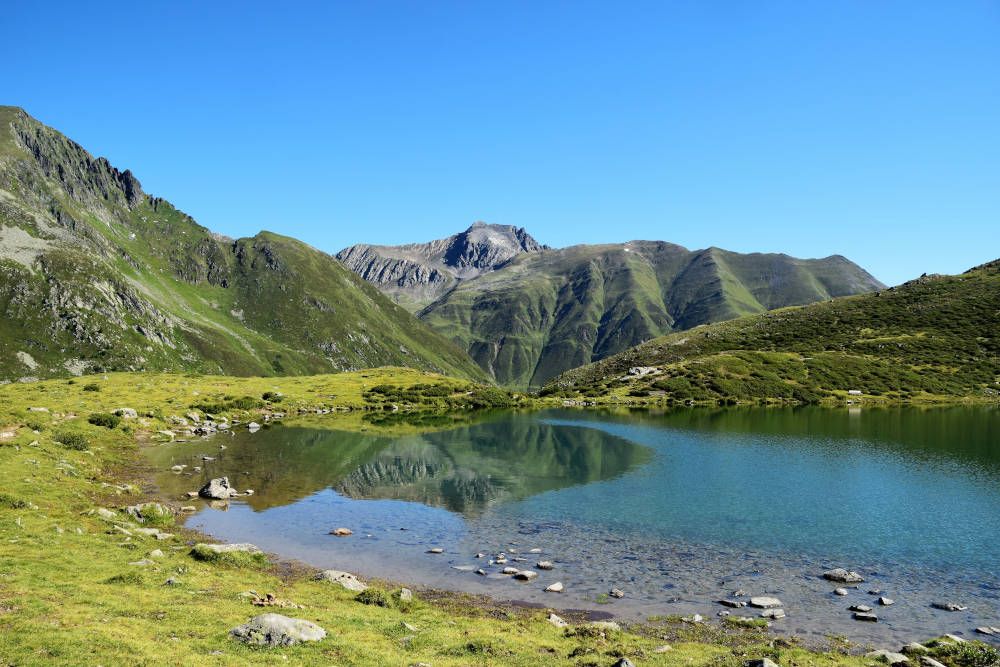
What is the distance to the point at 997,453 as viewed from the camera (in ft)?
255

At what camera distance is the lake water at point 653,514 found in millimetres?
32719

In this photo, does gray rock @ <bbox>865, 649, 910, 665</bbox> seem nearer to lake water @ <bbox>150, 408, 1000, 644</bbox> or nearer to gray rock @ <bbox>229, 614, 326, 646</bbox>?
lake water @ <bbox>150, 408, 1000, 644</bbox>

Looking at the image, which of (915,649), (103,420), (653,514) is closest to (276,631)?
(915,649)

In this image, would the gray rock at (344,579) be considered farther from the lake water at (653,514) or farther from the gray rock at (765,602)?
the gray rock at (765,602)

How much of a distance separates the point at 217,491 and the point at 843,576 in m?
48.9

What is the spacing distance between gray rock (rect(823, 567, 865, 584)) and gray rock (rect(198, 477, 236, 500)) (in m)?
47.2

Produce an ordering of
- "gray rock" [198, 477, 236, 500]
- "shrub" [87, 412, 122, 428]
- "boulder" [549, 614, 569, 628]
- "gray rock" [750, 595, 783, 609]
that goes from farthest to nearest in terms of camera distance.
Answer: "shrub" [87, 412, 122, 428]
"gray rock" [198, 477, 236, 500]
"gray rock" [750, 595, 783, 609]
"boulder" [549, 614, 569, 628]

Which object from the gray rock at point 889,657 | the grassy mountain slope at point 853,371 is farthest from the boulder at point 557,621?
the grassy mountain slope at point 853,371

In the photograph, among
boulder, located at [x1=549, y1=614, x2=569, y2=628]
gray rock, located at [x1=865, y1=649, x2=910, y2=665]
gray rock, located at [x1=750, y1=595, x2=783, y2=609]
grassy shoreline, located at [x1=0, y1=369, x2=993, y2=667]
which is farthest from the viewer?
gray rock, located at [x1=750, y1=595, x2=783, y2=609]

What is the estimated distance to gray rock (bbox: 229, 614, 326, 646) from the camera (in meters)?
20.6

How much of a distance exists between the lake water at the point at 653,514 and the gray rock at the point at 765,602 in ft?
2.23

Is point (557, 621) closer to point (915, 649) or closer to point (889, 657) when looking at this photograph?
point (889, 657)

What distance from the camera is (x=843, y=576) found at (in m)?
34.4

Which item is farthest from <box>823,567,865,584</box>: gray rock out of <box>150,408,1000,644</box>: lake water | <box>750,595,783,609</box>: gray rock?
<box>750,595,783,609</box>: gray rock
